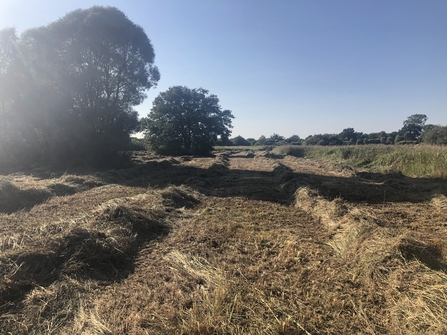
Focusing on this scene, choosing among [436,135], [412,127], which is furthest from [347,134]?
[436,135]

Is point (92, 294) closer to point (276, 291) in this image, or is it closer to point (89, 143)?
point (276, 291)

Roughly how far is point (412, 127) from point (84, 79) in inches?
2320

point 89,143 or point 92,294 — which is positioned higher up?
point 89,143

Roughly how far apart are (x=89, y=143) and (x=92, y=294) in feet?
60.6

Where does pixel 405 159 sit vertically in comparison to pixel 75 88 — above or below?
below

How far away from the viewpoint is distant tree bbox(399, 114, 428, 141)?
5026 centimetres

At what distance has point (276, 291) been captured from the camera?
3617mm

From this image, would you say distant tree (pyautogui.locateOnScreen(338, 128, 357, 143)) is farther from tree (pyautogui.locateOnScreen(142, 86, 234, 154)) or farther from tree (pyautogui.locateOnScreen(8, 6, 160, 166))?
tree (pyautogui.locateOnScreen(8, 6, 160, 166))

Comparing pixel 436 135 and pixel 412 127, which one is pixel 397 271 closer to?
pixel 436 135

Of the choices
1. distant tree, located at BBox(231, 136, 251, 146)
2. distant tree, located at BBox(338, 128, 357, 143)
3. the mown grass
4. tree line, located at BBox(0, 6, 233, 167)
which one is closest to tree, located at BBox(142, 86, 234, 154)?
tree line, located at BBox(0, 6, 233, 167)

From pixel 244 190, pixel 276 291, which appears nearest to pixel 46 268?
pixel 276 291

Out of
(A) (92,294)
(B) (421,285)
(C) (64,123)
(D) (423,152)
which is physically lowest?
(A) (92,294)

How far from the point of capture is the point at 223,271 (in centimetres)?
410

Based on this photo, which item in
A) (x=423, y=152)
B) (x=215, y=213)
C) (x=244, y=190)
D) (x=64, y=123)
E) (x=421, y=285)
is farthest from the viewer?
(x=64, y=123)
